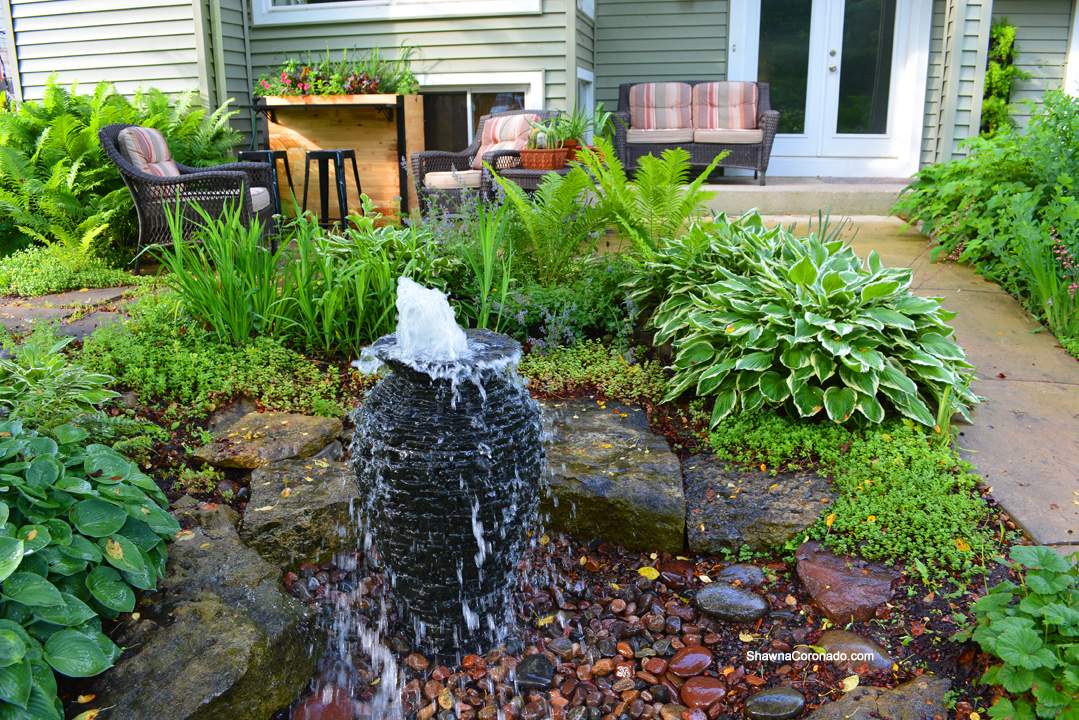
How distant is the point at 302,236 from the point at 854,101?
21.3 feet

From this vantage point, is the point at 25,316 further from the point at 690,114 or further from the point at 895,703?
the point at 690,114

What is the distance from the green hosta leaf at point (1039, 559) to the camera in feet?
4.85

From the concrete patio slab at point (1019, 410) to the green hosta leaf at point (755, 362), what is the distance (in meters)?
0.68

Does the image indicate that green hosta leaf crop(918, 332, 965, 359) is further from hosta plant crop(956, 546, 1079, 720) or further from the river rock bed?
hosta plant crop(956, 546, 1079, 720)

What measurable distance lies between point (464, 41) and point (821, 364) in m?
5.26

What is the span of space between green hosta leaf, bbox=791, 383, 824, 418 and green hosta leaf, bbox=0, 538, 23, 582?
6.83 ft

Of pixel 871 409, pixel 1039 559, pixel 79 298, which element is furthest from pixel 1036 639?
pixel 79 298

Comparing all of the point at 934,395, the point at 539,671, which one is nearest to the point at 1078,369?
the point at 934,395

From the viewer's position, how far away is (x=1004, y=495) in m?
2.13

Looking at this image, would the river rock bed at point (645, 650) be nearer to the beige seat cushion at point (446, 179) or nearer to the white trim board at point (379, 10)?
the beige seat cushion at point (446, 179)

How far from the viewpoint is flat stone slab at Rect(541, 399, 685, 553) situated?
221cm

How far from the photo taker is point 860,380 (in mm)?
2328

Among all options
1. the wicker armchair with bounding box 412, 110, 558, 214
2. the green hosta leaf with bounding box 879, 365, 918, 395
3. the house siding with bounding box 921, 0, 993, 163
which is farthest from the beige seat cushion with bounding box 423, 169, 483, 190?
the house siding with bounding box 921, 0, 993, 163

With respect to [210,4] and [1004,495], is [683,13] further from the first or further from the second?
[1004,495]
